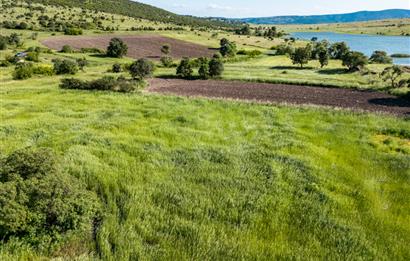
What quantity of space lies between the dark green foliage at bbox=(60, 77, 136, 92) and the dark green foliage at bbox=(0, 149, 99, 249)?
25.3 metres

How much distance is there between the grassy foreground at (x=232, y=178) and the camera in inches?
497

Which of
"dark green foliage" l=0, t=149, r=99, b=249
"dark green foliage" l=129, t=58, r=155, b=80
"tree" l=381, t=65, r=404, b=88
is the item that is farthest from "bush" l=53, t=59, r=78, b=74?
"dark green foliage" l=0, t=149, r=99, b=249

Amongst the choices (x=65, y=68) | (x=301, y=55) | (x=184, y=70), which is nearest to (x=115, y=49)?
(x=65, y=68)

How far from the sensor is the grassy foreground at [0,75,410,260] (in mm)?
12617

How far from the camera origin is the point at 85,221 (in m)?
13.3

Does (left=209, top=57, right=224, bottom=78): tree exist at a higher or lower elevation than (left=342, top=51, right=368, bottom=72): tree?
lower

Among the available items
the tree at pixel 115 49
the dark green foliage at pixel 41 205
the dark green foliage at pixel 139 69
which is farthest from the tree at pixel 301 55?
the dark green foliage at pixel 41 205

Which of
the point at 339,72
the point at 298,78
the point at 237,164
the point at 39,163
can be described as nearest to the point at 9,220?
the point at 39,163

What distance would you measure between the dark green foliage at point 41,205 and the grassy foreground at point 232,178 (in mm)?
597

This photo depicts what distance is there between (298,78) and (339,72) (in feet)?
39.7

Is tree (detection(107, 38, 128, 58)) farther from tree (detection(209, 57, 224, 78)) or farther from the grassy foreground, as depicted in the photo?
the grassy foreground

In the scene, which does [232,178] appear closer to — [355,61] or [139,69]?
[139,69]

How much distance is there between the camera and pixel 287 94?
41.4 m

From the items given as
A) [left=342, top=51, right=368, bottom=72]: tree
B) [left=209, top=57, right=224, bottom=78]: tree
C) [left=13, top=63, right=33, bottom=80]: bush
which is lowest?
[left=13, top=63, right=33, bottom=80]: bush
